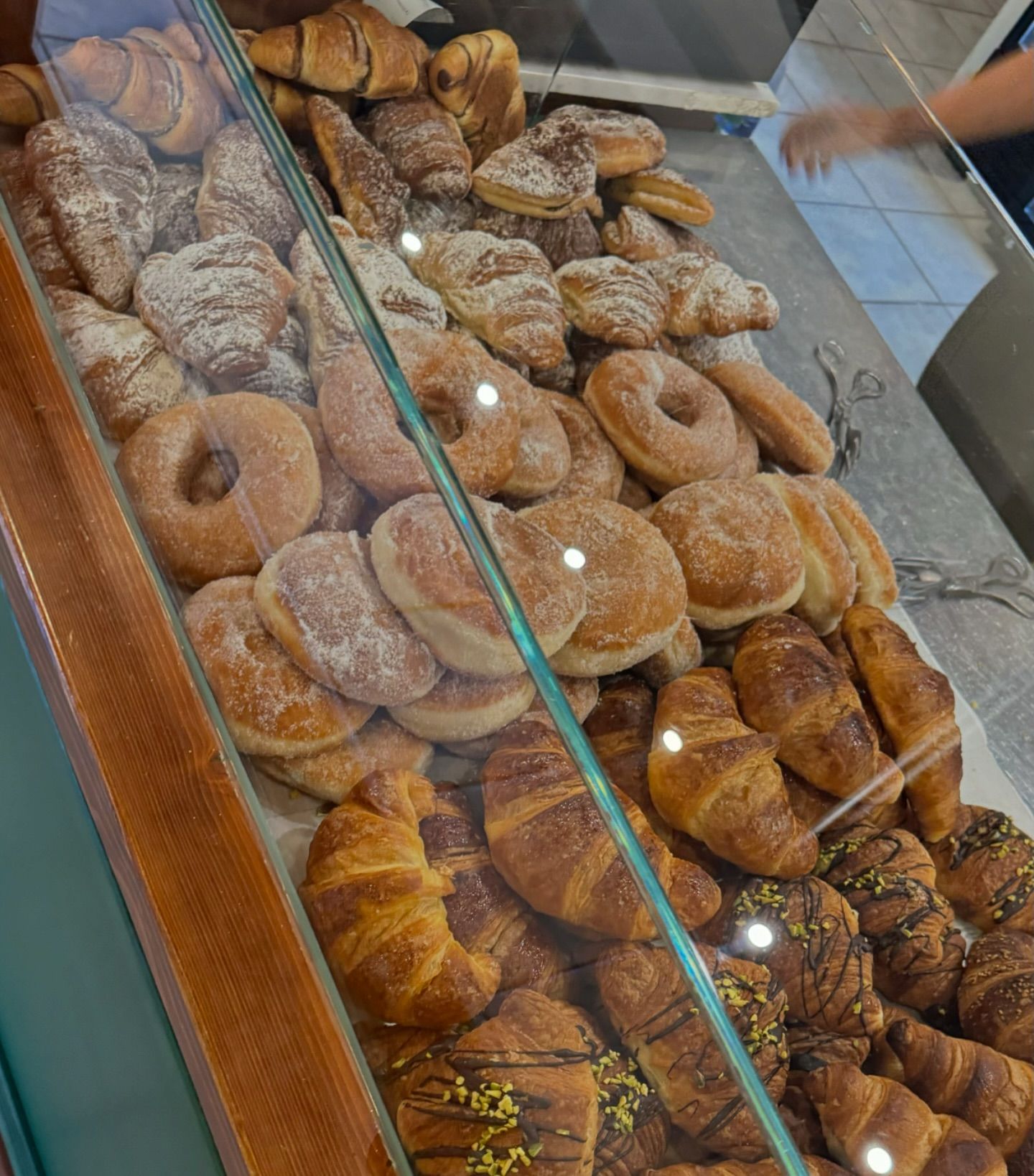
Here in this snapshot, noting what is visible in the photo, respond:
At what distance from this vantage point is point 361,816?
67 centimetres

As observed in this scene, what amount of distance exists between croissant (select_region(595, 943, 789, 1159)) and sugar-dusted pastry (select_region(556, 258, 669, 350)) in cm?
70

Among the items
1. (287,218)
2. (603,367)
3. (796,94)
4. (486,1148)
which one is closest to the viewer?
(486,1148)

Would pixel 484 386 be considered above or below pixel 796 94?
below

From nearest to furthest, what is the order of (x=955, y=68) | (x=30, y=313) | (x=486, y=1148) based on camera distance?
(x=486, y=1148) < (x=30, y=313) < (x=955, y=68)

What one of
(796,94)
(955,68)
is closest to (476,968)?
(796,94)

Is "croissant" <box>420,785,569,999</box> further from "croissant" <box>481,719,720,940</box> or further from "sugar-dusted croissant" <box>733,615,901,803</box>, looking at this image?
"sugar-dusted croissant" <box>733,615,901,803</box>

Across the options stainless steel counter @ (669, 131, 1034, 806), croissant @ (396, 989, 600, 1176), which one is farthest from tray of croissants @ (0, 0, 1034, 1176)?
stainless steel counter @ (669, 131, 1034, 806)

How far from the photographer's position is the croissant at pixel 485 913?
65cm

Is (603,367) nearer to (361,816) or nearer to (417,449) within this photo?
(417,449)

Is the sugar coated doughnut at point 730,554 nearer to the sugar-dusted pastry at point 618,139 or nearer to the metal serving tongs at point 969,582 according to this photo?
the metal serving tongs at point 969,582

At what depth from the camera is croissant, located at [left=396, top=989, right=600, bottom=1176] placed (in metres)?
0.56

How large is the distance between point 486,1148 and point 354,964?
0.45 ft

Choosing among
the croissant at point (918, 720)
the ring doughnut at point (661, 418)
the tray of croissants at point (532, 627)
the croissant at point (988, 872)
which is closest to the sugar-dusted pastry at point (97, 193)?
the tray of croissants at point (532, 627)

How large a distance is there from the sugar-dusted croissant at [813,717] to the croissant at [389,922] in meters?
0.36
